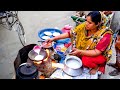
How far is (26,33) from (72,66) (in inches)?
81.6

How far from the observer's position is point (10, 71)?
11.2 ft

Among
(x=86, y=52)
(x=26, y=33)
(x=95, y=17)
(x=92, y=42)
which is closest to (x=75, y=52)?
(x=86, y=52)

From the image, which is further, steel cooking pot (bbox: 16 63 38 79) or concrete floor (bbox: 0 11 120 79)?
concrete floor (bbox: 0 11 120 79)

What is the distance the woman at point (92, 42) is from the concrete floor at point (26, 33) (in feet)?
2.46

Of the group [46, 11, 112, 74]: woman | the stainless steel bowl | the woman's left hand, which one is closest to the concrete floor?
[46, 11, 112, 74]: woman

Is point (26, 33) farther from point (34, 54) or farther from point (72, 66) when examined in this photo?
point (72, 66)

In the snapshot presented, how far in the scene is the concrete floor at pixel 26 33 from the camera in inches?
136

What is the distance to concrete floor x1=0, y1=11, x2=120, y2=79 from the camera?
3.46 m

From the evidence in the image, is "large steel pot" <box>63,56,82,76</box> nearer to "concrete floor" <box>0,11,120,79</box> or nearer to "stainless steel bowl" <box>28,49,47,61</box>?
"stainless steel bowl" <box>28,49,47,61</box>

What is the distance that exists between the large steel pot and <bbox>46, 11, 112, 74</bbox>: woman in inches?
2.7
